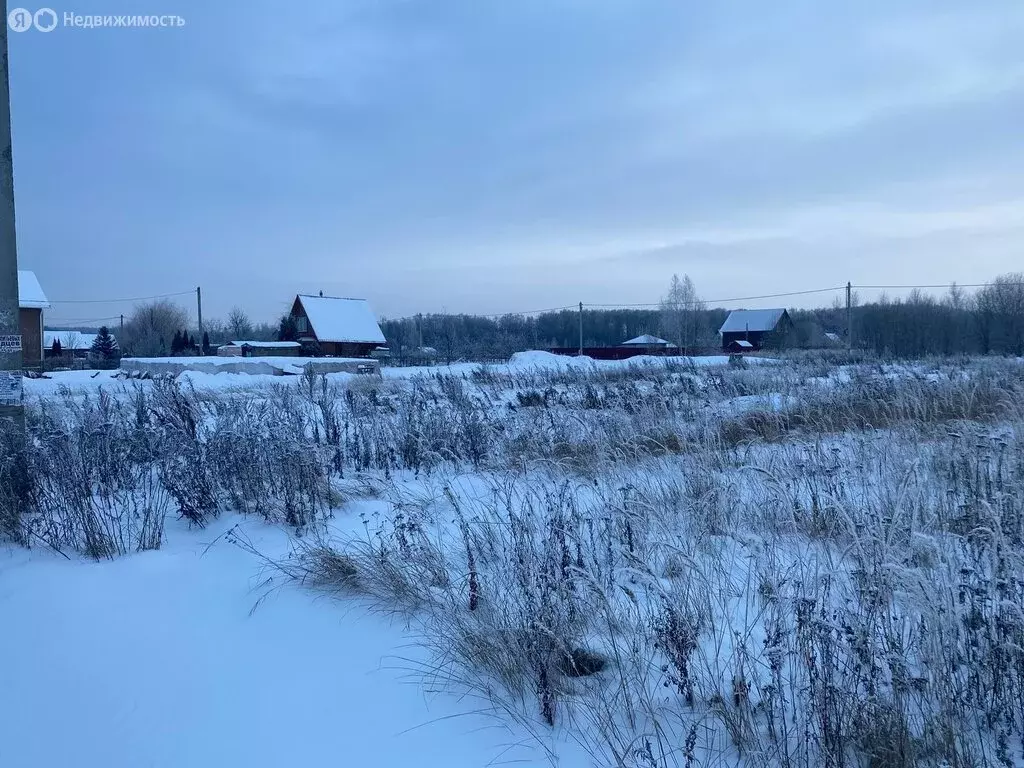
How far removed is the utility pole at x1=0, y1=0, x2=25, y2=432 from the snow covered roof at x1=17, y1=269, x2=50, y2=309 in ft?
Answer: 110

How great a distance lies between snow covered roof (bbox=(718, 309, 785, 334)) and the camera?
65188 mm

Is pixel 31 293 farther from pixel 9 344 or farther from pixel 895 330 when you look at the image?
pixel 895 330

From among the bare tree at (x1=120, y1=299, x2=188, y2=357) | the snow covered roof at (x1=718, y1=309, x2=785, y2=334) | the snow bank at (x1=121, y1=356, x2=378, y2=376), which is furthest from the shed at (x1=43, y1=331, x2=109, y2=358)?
the snow covered roof at (x1=718, y1=309, x2=785, y2=334)

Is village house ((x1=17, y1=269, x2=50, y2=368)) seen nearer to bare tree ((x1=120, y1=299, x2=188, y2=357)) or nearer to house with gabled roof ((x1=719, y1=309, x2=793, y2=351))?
bare tree ((x1=120, y1=299, x2=188, y2=357))

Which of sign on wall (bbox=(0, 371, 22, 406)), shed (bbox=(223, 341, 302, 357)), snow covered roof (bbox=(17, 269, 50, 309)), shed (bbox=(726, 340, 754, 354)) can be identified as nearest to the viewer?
sign on wall (bbox=(0, 371, 22, 406))

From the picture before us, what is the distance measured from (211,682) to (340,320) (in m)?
46.4

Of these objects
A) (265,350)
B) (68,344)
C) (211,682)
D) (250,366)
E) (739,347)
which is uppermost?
(68,344)

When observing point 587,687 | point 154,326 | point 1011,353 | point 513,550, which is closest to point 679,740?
point 587,687

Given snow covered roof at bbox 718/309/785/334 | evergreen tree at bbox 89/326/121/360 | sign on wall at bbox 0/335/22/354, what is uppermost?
snow covered roof at bbox 718/309/785/334

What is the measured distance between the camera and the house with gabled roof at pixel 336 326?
46562 mm

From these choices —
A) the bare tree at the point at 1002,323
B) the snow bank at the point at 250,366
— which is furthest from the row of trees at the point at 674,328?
the snow bank at the point at 250,366

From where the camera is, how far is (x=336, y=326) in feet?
155

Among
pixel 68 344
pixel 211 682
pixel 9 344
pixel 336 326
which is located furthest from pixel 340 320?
pixel 211 682

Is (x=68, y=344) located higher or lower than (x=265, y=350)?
higher
